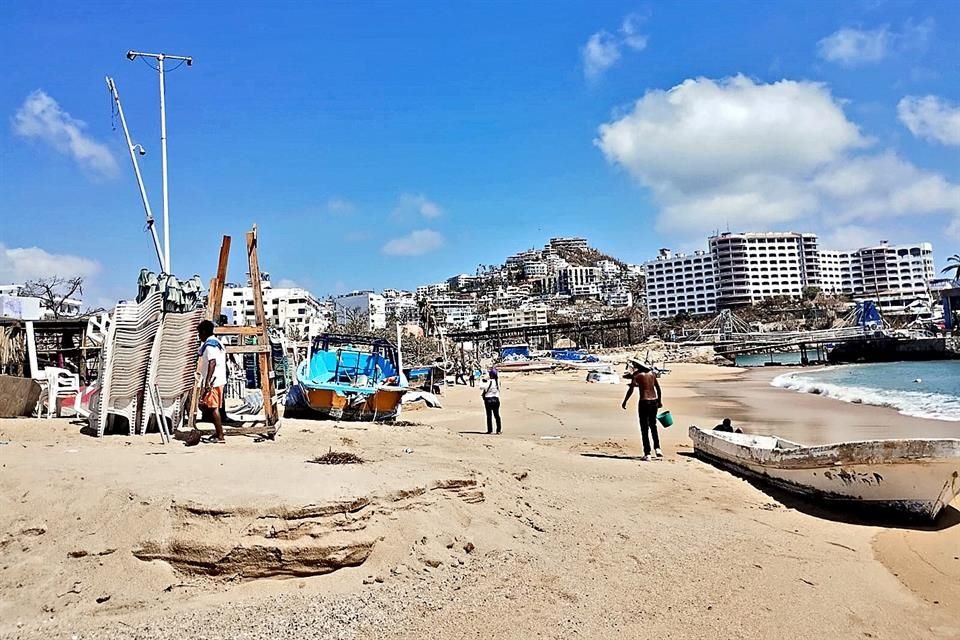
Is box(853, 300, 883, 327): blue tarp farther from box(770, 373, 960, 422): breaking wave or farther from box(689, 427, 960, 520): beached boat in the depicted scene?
box(689, 427, 960, 520): beached boat

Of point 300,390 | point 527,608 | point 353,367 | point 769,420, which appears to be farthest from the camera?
point 769,420

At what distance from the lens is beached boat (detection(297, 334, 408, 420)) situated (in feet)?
53.0

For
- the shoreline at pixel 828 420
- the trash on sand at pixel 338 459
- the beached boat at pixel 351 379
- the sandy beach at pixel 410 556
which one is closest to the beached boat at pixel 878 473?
the sandy beach at pixel 410 556

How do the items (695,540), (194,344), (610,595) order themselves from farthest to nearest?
(194,344) < (695,540) < (610,595)

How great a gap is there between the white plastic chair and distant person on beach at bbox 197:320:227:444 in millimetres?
4092

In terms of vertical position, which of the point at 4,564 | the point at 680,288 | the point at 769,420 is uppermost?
the point at 680,288

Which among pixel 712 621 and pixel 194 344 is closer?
pixel 712 621

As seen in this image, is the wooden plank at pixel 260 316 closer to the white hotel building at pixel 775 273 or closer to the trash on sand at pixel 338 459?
Answer: the trash on sand at pixel 338 459

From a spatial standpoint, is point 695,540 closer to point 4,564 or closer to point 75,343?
point 4,564

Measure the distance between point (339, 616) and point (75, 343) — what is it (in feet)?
72.4

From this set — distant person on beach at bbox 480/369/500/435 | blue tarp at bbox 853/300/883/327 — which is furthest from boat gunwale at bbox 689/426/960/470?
blue tarp at bbox 853/300/883/327

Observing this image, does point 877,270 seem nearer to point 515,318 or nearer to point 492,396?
point 515,318

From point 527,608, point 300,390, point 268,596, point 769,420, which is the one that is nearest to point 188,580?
point 268,596

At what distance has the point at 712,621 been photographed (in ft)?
15.6
